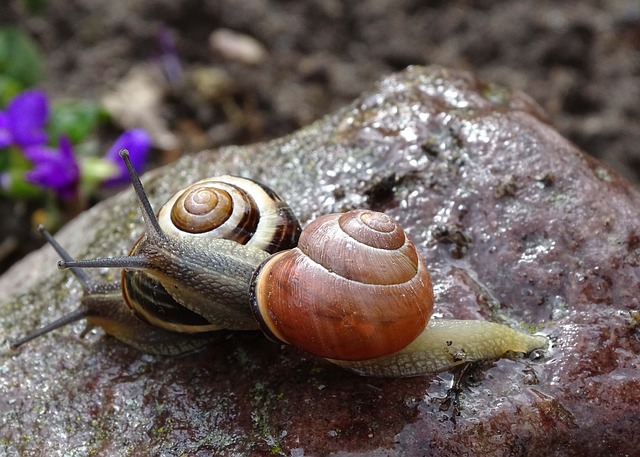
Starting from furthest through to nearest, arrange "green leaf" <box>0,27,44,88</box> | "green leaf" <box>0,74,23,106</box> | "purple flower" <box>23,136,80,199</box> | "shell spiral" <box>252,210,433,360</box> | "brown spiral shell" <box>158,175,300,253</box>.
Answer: "green leaf" <box>0,27,44,88</box>, "green leaf" <box>0,74,23,106</box>, "purple flower" <box>23,136,80,199</box>, "brown spiral shell" <box>158,175,300,253</box>, "shell spiral" <box>252,210,433,360</box>

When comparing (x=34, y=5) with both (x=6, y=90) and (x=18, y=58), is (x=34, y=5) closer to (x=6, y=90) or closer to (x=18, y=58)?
(x=18, y=58)

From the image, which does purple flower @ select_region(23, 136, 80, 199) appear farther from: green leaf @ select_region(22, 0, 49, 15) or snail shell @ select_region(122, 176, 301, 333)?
snail shell @ select_region(122, 176, 301, 333)

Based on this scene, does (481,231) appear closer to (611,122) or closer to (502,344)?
(502,344)

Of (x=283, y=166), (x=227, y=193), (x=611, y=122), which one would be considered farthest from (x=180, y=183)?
(x=611, y=122)

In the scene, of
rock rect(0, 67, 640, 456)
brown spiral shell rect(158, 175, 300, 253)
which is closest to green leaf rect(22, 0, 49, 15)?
rock rect(0, 67, 640, 456)

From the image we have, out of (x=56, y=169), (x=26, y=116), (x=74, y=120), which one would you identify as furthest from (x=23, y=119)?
(x=74, y=120)

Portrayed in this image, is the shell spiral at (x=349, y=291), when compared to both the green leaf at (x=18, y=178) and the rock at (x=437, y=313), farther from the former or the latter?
the green leaf at (x=18, y=178)

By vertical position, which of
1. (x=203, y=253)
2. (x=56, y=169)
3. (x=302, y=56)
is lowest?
(x=56, y=169)

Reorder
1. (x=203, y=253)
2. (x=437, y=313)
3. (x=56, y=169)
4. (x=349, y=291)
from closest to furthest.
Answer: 1. (x=349, y=291)
2. (x=203, y=253)
3. (x=437, y=313)
4. (x=56, y=169)
